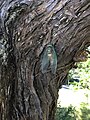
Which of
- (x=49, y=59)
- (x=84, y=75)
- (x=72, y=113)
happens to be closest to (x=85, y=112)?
(x=72, y=113)

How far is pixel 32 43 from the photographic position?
78.5 inches

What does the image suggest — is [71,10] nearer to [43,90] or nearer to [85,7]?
[85,7]

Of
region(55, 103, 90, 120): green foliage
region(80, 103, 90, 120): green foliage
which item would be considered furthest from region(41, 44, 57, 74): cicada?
region(80, 103, 90, 120): green foliage

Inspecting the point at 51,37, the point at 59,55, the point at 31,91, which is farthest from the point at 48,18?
the point at 31,91

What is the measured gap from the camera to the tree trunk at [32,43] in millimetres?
1907

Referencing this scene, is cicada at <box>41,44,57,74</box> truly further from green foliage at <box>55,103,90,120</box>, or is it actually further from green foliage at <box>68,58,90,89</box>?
green foliage at <box>68,58,90,89</box>

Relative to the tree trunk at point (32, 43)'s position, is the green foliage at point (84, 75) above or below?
below

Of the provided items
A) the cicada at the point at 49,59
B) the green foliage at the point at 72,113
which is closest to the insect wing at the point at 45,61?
the cicada at the point at 49,59

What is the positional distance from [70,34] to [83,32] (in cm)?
8

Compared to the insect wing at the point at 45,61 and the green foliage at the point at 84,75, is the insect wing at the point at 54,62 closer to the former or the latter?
the insect wing at the point at 45,61

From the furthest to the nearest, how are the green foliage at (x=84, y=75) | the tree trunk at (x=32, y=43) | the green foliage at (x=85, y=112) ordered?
the green foliage at (x=84, y=75)
the green foliage at (x=85, y=112)
the tree trunk at (x=32, y=43)

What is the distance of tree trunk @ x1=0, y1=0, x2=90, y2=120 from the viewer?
1907 millimetres

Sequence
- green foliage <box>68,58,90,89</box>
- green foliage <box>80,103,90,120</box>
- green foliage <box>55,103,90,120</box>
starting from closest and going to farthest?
1. green foliage <box>55,103,90,120</box>
2. green foliage <box>80,103,90,120</box>
3. green foliage <box>68,58,90,89</box>

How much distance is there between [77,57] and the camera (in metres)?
2.12
